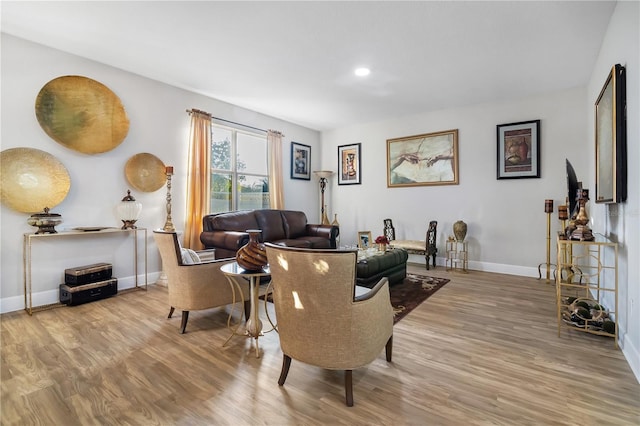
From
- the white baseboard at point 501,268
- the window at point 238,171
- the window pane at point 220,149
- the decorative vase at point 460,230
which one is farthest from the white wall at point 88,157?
the white baseboard at point 501,268

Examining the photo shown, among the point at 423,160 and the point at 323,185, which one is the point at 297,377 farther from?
the point at 323,185

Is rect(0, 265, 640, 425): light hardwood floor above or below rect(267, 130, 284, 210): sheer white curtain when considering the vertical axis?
below

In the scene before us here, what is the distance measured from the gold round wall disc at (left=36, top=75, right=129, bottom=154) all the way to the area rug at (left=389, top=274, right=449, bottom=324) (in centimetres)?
391

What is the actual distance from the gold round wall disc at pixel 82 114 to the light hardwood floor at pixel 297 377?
197 cm

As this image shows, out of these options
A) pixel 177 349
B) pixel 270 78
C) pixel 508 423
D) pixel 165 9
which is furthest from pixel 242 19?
pixel 508 423

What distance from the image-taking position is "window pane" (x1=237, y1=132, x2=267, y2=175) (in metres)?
5.43

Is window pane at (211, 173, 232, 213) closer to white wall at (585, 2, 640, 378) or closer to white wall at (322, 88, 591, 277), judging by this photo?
white wall at (322, 88, 591, 277)

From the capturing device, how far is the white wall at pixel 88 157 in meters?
3.12

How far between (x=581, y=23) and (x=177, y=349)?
4.53 metres

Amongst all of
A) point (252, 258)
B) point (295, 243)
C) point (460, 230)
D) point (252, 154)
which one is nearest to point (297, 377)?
point (252, 258)

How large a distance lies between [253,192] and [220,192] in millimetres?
694

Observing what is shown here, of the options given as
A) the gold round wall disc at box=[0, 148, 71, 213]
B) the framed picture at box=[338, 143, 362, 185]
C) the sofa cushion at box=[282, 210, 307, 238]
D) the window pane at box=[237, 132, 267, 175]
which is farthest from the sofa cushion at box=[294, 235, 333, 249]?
the gold round wall disc at box=[0, 148, 71, 213]

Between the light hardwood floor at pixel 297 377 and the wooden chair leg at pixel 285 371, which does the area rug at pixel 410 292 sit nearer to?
the light hardwood floor at pixel 297 377

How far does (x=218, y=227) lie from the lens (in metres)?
4.37
